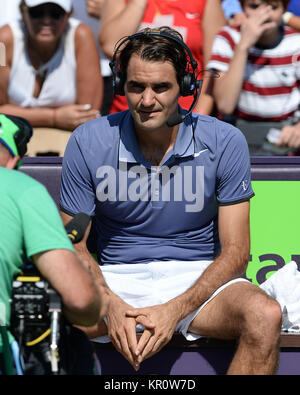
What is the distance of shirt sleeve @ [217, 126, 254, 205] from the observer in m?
3.68

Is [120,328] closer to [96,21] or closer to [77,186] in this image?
[77,186]

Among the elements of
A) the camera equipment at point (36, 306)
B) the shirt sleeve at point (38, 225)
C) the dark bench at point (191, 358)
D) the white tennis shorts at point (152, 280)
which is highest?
the shirt sleeve at point (38, 225)

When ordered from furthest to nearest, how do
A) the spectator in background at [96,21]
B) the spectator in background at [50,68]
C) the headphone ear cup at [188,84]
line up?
the spectator in background at [96,21]
the spectator in background at [50,68]
the headphone ear cup at [188,84]

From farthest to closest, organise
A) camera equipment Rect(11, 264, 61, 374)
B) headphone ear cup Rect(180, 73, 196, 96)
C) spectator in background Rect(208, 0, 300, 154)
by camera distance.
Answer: spectator in background Rect(208, 0, 300, 154), headphone ear cup Rect(180, 73, 196, 96), camera equipment Rect(11, 264, 61, 374)

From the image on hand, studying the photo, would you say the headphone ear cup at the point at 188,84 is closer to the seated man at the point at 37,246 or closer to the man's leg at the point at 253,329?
the man's leg at the point at 253,329

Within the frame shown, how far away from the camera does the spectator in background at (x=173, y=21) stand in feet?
15.8

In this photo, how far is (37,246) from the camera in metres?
2.45

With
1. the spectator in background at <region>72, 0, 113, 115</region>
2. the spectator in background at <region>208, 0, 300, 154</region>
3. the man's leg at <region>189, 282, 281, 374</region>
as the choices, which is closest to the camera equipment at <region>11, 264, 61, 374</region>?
the man's leg at <region>189, 282, 281, 374</region>

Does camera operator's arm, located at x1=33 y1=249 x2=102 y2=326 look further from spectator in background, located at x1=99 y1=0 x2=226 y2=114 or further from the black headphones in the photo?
spectator in background, located at x1=99 y1=0 x2=226 y2=114

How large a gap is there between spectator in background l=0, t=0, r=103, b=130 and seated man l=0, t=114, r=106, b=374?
241 cm

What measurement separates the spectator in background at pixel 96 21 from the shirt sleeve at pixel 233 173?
183 centimetres

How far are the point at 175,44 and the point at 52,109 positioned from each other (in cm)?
151

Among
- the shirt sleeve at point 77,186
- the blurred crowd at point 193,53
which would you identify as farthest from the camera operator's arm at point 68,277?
the blurred crowd at point 193,53
